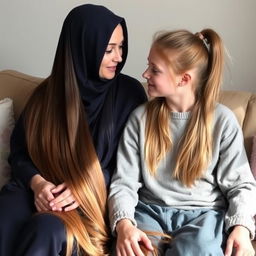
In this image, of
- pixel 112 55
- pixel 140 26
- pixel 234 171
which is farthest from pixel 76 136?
pixel 140 26

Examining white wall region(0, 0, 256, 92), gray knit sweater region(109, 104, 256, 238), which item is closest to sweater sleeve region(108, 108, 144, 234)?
gray knit sweater region(109, 104, 256, 238)

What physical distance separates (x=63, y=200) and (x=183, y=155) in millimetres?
383

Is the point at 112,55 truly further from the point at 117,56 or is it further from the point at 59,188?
the point at 59,188

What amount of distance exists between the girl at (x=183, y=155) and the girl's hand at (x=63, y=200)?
0.12 meters

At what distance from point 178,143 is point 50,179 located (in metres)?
0.42

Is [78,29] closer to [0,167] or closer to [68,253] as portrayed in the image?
[0,167]

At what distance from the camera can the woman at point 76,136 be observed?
135 cm

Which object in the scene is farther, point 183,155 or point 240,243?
point 183,155

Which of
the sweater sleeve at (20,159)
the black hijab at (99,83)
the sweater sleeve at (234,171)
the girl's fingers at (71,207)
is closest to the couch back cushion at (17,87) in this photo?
the sweater sleeve at (20,159)

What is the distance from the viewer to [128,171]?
1471 millimetres

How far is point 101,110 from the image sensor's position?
1.56m

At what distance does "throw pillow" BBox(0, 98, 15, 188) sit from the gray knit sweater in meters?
0.43

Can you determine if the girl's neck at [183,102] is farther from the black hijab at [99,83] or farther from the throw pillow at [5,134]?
the throw pillow at [5,134]

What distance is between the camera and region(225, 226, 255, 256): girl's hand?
1246 mm
